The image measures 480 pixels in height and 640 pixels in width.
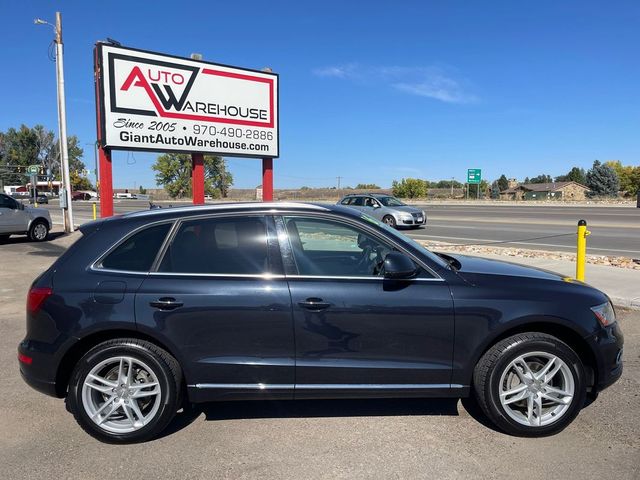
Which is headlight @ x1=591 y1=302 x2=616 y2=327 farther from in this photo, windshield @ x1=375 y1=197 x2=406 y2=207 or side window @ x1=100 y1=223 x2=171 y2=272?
windshield @ x1=375 y1=197 x2=406 y2=207

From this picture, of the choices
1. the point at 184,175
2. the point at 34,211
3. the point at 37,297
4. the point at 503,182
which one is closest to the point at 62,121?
the point at 34,211

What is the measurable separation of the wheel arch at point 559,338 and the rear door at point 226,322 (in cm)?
132

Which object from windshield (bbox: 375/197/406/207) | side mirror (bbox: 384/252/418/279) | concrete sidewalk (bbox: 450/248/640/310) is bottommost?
concrete sidewalk (bbox: 450/248/640/310)

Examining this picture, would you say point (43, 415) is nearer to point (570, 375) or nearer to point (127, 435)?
point (127, 435)

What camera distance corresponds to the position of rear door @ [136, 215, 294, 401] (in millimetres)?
3273

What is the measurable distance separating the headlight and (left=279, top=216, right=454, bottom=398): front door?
1.05 m

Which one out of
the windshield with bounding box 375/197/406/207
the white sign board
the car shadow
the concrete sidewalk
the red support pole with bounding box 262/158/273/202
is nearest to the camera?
the car shadow

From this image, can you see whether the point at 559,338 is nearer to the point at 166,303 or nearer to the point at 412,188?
the point at 166,303

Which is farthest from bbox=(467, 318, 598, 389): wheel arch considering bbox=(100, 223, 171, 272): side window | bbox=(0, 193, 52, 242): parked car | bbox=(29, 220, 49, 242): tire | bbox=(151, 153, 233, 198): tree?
bbox=(151, 153, 233, 198): tree

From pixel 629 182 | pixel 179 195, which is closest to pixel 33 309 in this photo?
pixel 179 195

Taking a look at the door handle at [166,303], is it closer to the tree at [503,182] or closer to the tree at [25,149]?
the tree at [25,149]

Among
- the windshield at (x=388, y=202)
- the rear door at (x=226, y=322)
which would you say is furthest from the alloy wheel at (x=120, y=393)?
the windshield at (x=388, y=202)

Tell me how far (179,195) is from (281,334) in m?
84.0

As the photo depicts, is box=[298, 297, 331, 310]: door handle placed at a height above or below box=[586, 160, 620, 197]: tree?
below
